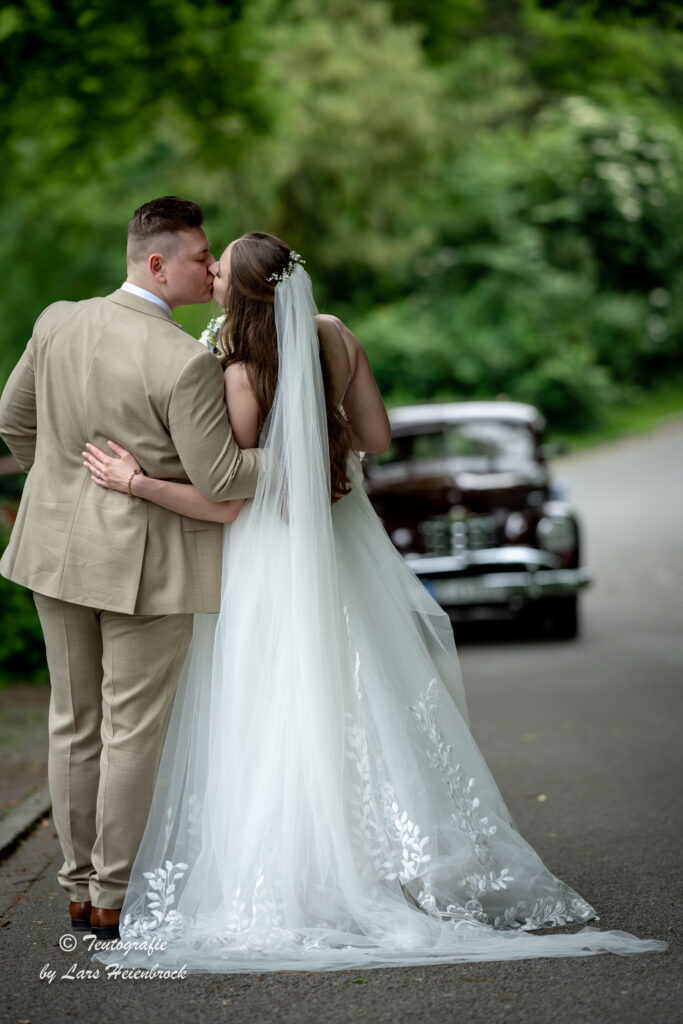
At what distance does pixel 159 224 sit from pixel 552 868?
104 inches

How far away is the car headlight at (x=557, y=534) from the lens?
10.5m

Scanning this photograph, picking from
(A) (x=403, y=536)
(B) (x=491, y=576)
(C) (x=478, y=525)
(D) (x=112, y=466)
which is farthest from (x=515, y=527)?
(D) (x=112, y=466)

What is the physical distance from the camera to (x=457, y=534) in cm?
1055

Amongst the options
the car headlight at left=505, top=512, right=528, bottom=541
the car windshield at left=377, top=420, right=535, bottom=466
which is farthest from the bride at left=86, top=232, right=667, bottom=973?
the car windshield at left=377, top=420, right=535, bottom=466

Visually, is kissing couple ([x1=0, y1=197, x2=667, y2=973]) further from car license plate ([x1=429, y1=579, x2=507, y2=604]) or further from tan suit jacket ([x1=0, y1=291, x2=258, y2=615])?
car license plate ([x1=429, y1=579, x2=507, y2=604])

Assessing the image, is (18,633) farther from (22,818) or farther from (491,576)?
(491,576)

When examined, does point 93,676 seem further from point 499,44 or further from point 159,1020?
point 499,44

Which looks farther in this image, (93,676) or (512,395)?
(512,395)

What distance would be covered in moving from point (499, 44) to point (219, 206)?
27.1 ft

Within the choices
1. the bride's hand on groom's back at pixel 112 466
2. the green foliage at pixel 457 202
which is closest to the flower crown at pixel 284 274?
the bride's hand on groom's back at pixel 112 466

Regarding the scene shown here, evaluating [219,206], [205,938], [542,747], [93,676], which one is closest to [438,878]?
[205,938]

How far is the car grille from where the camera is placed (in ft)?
34.6

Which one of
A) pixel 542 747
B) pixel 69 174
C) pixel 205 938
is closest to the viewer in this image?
pixel 205 938

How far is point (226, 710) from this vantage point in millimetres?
3895
